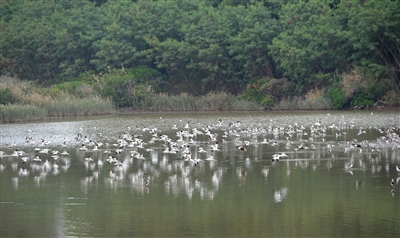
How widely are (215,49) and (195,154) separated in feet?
98.2

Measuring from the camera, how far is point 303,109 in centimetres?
4541

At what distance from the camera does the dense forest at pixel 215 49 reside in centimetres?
4456

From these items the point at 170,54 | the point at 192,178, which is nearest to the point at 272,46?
the point at 170,54

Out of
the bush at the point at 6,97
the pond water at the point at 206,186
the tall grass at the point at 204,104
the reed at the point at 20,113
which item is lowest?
the pond water at the point at 206,186

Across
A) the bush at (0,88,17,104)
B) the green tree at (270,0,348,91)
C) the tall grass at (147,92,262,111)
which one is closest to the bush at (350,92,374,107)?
the green tree at (270,0,348,91)

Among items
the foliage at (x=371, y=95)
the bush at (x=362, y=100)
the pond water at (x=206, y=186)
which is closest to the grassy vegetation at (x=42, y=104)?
the pond water at (x=206, y=186)

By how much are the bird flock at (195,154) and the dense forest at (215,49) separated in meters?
16.0

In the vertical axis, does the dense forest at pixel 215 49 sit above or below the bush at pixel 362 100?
above

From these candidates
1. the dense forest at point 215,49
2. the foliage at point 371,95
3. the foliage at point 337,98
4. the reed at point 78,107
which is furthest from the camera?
the dense forest at point 215,49

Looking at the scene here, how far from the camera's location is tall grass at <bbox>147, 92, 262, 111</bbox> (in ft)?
157

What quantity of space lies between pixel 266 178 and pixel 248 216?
398 centimetres

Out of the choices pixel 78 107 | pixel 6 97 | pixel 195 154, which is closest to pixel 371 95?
pixel 78 107

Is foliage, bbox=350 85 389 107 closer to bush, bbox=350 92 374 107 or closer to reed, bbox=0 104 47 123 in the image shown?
bush, bbox=350 92 374 107

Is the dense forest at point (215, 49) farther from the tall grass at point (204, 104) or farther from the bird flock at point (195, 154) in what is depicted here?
the bird flock at point (195, 154)
